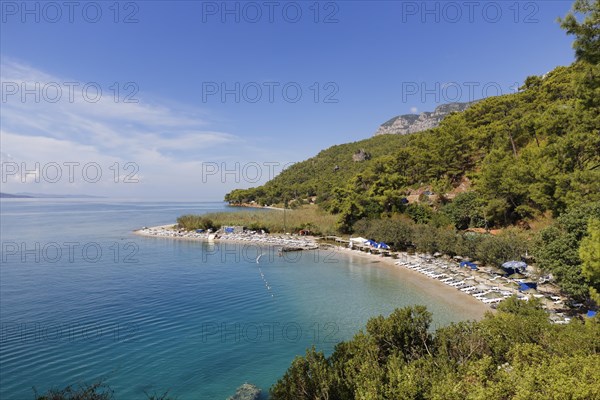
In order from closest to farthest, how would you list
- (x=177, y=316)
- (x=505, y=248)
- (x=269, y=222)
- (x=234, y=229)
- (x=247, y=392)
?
1. (x=247, y=392)
2. (x=177, y=316)
3. (x=505, y=248)
4. (x=234, y=229)
5. (x=269, y=222)

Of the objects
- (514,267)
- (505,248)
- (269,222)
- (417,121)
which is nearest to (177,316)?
(514,267)

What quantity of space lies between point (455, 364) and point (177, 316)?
52.4ft

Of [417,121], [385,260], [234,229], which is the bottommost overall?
[385,260]

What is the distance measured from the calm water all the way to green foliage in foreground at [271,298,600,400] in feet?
17.8

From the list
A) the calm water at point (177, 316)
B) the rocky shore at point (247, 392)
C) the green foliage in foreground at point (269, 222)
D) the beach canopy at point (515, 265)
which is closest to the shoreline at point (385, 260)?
the calm water at point (177, 316)

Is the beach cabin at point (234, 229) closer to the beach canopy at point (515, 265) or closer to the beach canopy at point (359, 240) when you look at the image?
the beach canopy at point (359, 240)

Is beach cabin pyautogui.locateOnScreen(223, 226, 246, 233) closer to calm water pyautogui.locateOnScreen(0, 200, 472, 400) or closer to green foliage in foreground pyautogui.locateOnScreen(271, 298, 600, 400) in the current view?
calm water pyautogui.locateOnScreen(0, 200, 472, 400)

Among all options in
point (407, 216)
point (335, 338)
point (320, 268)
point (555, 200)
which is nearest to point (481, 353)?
point (335, 338)

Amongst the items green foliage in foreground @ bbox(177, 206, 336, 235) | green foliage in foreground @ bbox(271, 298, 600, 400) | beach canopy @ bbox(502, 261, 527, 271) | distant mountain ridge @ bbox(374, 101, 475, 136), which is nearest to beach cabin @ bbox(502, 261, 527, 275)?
beach canopy @ bbox(502, 261, 527, 271)

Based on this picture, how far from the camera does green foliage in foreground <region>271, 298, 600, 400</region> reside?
5.88m

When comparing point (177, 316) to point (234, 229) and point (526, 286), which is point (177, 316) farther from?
point (234, 229)

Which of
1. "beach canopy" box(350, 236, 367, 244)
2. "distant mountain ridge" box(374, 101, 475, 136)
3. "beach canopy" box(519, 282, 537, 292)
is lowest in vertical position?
"beach canopy" box(519, 282, 537, 292)

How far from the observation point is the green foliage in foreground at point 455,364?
5879mm

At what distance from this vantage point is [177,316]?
62.6 feet
